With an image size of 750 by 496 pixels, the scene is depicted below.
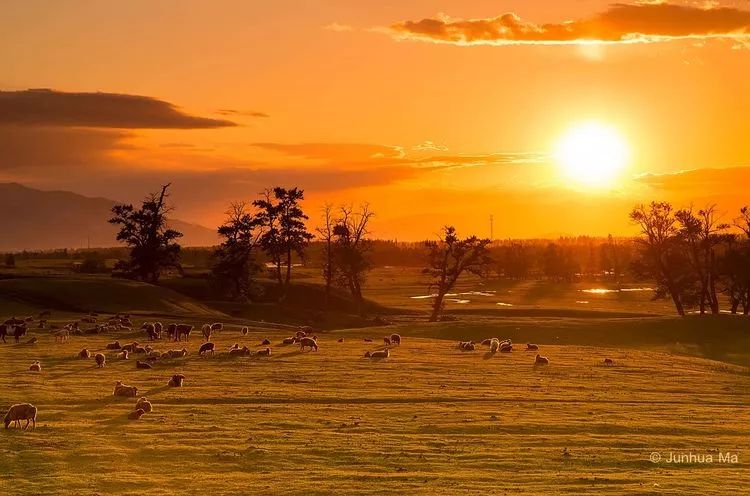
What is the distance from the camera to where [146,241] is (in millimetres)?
130375

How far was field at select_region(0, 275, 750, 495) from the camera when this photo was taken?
95.2 ft

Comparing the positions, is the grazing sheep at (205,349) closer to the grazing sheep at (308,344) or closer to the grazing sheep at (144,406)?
the grazing sheep at (308,344)

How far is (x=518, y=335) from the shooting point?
8450 cm

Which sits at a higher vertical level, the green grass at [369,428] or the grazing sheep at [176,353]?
the grazing sheep at [176,353]

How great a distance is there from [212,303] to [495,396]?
74.4m

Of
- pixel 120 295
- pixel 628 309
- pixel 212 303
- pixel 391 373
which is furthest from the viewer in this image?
pixel 628 309

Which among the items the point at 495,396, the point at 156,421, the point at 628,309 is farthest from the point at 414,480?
the point at 628,309

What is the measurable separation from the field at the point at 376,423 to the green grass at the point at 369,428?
0.11m

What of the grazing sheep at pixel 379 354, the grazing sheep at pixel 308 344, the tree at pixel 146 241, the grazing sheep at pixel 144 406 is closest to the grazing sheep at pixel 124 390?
the grazing sheep at pixel 144 406

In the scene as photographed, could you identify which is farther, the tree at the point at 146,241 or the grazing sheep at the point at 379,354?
the tree at the point at 146,241

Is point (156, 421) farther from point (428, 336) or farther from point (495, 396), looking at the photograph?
point (428, 336)

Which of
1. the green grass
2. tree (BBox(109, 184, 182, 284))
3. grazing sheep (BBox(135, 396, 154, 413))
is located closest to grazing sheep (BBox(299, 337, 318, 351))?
the green grass

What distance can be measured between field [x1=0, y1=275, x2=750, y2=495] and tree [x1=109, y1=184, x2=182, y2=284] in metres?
58.1

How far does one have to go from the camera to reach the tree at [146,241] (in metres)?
128
